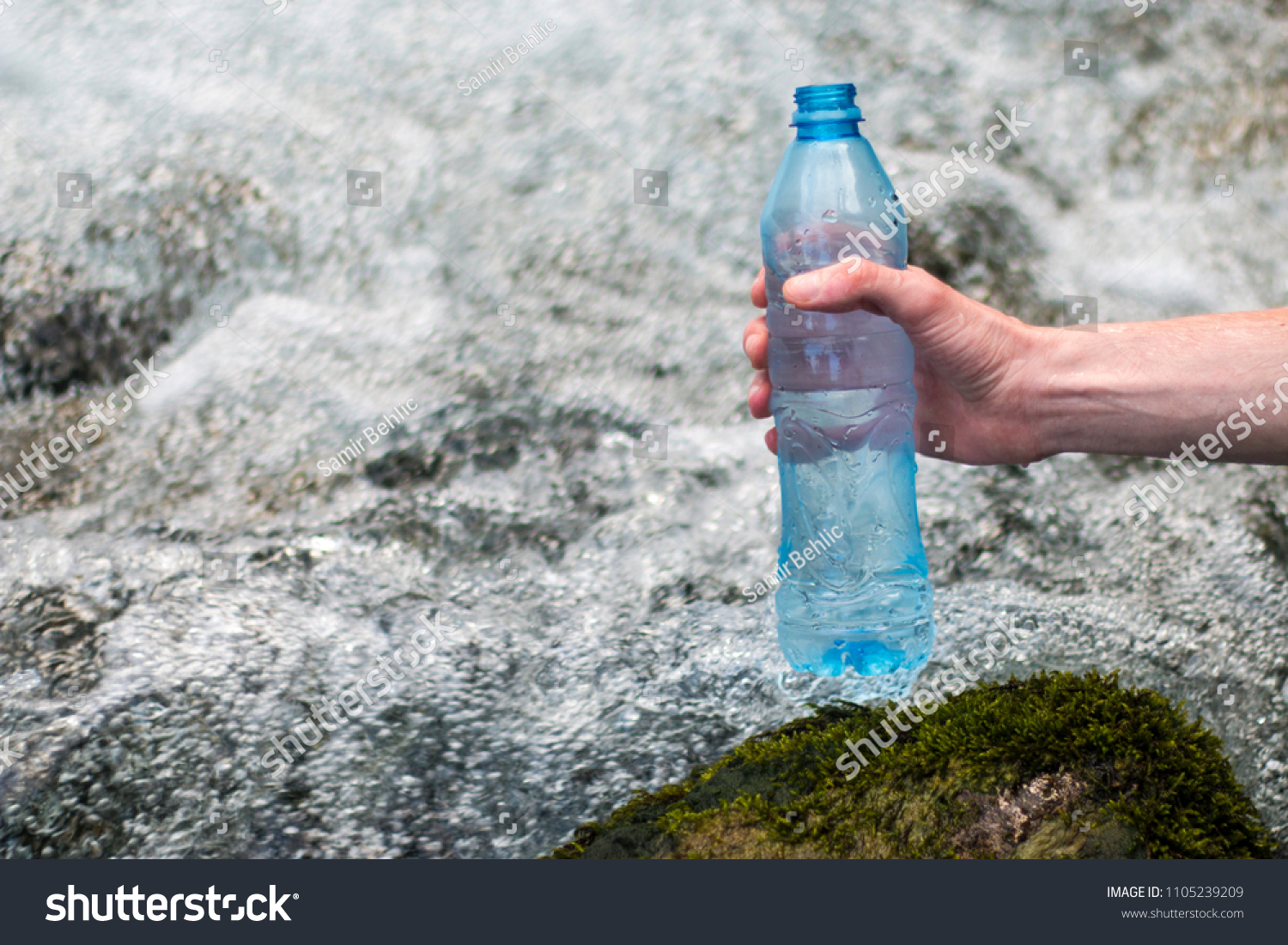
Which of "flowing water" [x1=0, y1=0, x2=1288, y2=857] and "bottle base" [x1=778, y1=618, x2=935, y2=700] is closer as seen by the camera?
"bottle base" [x1=778, y1=618, x2=935, y2=700]

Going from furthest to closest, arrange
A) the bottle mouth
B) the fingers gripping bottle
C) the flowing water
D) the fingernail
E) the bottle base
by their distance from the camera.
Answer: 1. the flowing water
2. the bottle base
3. the fingers gripping bottle
4. the bottle mouth
5. the fingernail

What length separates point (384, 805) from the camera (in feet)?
8.98

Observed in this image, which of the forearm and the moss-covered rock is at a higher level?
the forearm

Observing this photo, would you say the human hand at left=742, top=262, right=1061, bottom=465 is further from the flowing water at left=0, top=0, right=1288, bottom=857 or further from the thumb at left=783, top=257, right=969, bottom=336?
the flowing water at left=0, top=0, right=1288, bottom=857

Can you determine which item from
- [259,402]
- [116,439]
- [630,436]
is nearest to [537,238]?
[630,436]

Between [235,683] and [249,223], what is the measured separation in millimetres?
2652

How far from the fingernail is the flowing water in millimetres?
1215

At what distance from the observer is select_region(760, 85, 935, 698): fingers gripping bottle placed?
2.61 m

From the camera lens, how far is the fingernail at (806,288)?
220 cm

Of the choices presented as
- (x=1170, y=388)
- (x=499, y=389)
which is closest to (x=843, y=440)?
(x=1170, y=388)

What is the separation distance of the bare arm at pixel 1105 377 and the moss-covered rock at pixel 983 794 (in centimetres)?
62

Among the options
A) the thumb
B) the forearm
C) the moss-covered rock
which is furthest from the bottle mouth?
the moss-covered rock

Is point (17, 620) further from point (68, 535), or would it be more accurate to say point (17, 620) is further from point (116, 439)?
point (116, 439)

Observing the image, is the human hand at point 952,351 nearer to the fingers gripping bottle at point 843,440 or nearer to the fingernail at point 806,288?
the fingernail at point 806,288
